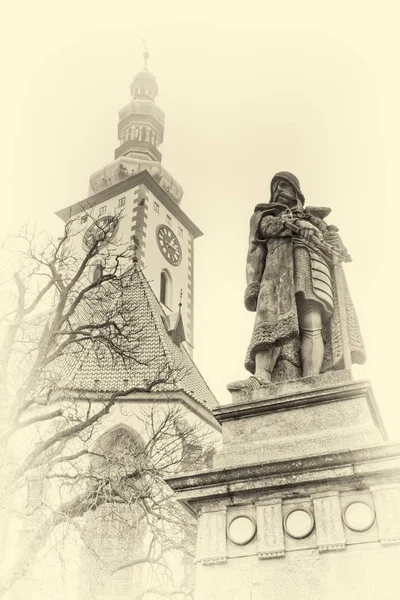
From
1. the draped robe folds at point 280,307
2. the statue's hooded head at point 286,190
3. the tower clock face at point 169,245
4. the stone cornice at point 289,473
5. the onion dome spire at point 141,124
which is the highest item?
the onion dome spire at point 141,124

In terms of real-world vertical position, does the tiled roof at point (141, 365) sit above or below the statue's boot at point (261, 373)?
above

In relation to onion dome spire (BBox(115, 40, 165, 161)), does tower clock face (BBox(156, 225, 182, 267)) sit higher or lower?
lower

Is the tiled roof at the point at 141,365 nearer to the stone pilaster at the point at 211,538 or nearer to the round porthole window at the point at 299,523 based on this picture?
the stone pilaster at the point at 211,538

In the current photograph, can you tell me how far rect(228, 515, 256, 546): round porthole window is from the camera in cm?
385

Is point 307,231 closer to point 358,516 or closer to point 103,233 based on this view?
point 358,516

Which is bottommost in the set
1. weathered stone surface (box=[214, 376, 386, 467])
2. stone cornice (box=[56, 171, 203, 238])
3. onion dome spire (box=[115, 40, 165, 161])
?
weathered stone surface (box=[214, 376, 386, 467])

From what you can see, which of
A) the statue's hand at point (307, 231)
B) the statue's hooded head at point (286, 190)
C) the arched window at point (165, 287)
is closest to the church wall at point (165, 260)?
the arched window at point (165, 287)

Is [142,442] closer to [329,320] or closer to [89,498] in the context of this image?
[89,498]

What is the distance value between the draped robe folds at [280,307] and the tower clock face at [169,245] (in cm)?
2633

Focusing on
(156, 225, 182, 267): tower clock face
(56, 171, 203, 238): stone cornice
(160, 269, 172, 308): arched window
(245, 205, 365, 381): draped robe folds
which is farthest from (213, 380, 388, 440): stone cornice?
(56, 171, 203, 238): stone cornice

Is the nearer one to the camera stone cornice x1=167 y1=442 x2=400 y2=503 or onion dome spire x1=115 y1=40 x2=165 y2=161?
stone cornice x1=167 y1=442 x2=400 y2=503

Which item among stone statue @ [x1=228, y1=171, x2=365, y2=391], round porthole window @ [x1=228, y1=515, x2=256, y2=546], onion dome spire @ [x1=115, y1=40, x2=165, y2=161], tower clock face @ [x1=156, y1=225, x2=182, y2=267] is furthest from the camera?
onion dome spire @ [x1=115, y1=40, x2=165, y2=161]

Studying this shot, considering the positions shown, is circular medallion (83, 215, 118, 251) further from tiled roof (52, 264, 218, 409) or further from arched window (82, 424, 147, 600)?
arched window (82, 424, 147, 600)

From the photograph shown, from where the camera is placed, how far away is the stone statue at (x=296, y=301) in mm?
5035
